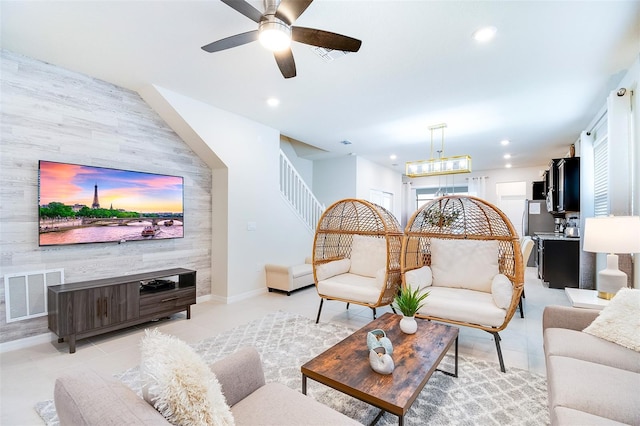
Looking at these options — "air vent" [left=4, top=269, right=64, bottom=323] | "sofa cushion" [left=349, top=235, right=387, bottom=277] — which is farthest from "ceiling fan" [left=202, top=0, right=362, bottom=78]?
"air vent" [left=4, top=269, right=64, bottom=323]

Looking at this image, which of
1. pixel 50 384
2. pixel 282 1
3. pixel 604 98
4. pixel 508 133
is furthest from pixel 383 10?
pixel 508 133

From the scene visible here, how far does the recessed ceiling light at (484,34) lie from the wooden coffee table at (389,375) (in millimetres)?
2435

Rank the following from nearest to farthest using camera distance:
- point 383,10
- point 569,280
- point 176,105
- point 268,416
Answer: point 268,416, point 383,10, point 176,105, point 569,280

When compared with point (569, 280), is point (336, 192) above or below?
above

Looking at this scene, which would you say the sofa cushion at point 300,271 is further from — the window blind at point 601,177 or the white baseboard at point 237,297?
the window blind at point 601,177

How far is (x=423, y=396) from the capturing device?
6.70ft

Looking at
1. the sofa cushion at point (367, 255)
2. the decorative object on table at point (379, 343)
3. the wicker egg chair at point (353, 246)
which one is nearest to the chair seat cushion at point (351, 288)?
the wicker egg chair at point (353, 246)

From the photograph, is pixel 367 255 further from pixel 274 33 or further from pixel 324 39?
pixel 274 33

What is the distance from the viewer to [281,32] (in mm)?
1963

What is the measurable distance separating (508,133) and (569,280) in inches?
108

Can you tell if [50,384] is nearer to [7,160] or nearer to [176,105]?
[7,160]

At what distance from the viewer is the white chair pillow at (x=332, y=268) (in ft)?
11.9

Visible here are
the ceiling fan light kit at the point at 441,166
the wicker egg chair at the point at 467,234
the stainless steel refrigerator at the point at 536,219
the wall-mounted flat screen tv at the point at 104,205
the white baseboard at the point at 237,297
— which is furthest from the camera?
the stainless steel refrigerator at the point at 536,219

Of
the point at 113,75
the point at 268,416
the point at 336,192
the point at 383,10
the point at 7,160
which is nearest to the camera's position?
the point at 268,416
